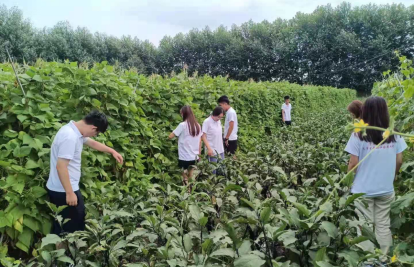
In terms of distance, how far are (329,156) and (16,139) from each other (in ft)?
10.9

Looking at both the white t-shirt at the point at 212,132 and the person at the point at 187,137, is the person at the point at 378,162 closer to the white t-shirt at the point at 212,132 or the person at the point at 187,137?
the person at the point at 187,137

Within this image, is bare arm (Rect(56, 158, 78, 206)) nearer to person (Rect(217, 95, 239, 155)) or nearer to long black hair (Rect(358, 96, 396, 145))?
long black hair (Rect(358, 96, 396, 145))

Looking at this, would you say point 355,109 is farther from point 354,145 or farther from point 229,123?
point 229,123

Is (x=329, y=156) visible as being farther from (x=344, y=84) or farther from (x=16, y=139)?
(x=344, y=84)

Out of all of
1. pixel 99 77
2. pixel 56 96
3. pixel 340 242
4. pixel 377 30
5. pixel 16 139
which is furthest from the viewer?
pixel 377 30

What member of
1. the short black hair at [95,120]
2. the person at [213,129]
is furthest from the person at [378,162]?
the person at [213,129]

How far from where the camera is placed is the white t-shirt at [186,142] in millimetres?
4910

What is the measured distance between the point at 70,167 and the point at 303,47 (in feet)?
136

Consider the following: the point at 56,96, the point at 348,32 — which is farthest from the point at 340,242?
the point at 348,32

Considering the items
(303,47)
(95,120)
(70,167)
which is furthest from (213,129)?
(303,47)

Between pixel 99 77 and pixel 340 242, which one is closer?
pixel 340 242

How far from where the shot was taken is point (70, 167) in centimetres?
302

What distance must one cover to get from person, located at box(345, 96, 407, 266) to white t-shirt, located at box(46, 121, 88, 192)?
2393mm

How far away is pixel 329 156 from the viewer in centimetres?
387
